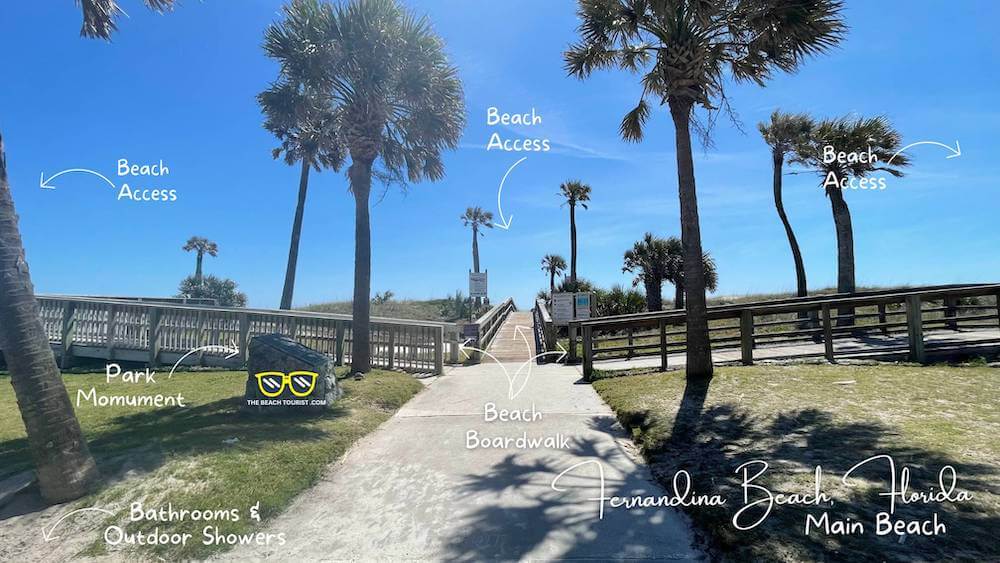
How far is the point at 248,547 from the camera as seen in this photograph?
3662mm

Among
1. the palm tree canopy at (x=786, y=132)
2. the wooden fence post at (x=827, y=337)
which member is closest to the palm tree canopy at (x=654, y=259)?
the palm tree canopy at (x=786, y=132)

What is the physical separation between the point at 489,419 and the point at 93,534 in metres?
4.74

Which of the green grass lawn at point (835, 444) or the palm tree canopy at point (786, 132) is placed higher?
the palm tree canopy at point (786, 132)

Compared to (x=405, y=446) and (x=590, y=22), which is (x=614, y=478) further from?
(x=590, y=22)

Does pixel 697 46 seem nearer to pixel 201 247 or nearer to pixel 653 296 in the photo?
pixel 653 296

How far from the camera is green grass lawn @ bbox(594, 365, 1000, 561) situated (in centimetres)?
321

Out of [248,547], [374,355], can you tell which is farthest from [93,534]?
[374,355]

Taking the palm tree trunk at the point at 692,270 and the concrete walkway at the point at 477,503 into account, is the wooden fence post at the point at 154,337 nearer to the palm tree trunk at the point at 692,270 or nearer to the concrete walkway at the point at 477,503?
the concrete walkway at the point at 477,503

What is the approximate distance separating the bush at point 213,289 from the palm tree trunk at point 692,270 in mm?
35197

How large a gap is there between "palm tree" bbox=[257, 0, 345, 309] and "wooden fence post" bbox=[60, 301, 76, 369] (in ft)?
23.9

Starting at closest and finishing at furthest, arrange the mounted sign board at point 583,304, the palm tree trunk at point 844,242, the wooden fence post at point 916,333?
the wooden fence post at point 916,333, the palm tree trunk at point 844,242, the mounted sign board at point 583,304

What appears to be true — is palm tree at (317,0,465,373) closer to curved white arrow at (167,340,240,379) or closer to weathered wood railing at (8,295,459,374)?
weathered wood railing at (8,295,459,374)

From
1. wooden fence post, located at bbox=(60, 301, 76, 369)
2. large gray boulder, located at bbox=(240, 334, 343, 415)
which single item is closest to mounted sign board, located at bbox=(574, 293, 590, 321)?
large gray boulder, located at bbox=(240, 334, 343, 415)

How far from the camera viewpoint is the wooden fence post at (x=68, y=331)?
12469 mm
